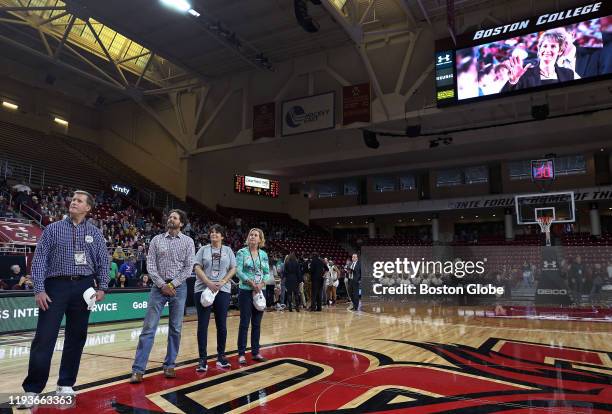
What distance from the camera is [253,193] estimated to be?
26938mm

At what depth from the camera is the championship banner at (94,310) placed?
7.48 m

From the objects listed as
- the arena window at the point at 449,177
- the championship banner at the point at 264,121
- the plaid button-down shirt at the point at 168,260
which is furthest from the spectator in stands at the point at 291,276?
the arena window at the point at 449,177

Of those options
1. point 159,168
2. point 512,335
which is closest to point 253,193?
point 159,168

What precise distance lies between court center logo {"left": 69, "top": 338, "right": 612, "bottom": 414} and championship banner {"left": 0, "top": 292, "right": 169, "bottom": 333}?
347 centimetres

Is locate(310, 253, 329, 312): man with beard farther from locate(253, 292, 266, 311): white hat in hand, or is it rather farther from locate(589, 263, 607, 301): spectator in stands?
locate(589, 263, 607, 301): spectator in stands

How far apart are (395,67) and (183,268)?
16818 millimetres

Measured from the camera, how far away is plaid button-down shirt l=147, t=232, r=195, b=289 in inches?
167

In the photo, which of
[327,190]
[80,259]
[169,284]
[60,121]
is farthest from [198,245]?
[327,190]

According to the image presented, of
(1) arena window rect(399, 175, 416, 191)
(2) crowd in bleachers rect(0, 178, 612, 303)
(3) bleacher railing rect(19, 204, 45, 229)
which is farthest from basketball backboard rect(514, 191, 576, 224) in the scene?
(3) bleacher railing rect(19, 204, 45, 229)

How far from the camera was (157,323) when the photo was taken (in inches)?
167

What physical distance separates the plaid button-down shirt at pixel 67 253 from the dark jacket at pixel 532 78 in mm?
13414

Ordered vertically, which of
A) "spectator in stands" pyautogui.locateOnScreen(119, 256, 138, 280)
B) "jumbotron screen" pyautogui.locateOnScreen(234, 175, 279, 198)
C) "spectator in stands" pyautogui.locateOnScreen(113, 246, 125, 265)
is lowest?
"spectator in stands" pyautogui.locateOnScreen(119, 256, 138, 280)

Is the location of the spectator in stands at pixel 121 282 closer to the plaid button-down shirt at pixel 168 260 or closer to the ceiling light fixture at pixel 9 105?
the plaid button-down shirt at pixel 168 260

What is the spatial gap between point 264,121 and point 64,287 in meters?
18.1
